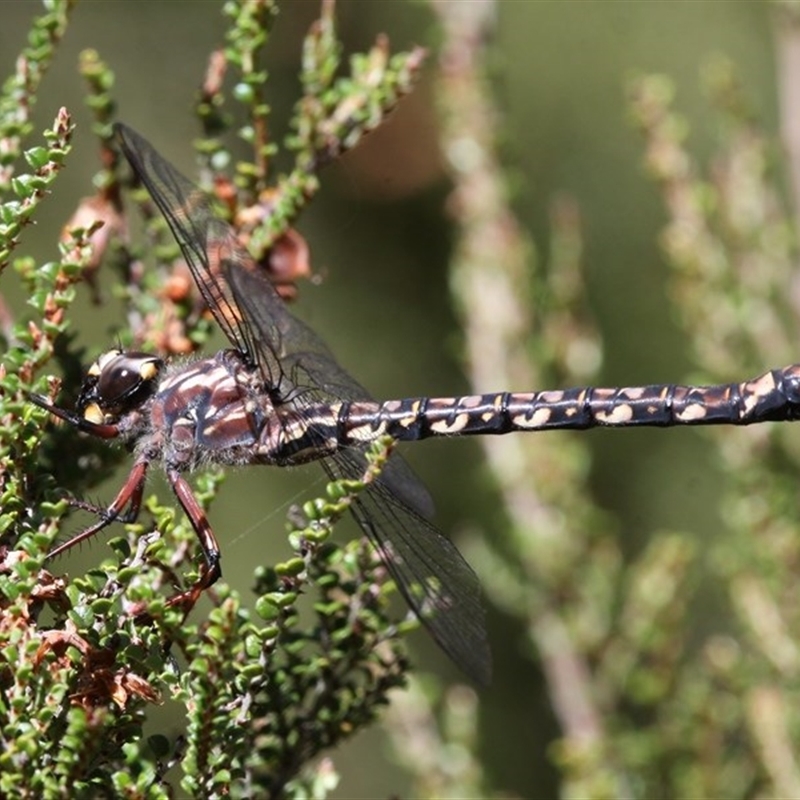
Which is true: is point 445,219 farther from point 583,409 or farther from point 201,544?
point 201,544

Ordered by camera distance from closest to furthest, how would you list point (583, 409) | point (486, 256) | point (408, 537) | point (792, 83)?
point (408, 537), point (583, 409), point (486, 256), point (792, 83)

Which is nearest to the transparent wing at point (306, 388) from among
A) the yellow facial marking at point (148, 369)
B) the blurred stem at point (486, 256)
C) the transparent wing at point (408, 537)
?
the transparent wing at point (408, 537)

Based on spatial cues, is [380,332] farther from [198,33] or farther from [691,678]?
[691,678]

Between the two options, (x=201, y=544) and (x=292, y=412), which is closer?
(x=201, y=544)

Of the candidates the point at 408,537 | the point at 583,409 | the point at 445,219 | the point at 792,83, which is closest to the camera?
the point at 408,537

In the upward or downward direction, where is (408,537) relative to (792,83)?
downward

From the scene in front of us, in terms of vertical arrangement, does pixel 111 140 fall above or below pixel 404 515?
above

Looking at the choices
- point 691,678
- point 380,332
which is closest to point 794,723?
point 691,678

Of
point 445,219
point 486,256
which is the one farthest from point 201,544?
point 445,219
